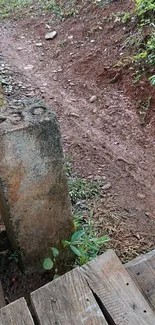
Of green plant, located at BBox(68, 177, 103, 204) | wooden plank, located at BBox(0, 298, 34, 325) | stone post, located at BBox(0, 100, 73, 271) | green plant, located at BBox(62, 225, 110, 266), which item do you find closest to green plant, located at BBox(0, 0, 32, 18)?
green plant, located at BBox(68, 177, 103, 204)

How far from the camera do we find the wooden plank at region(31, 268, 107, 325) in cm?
154

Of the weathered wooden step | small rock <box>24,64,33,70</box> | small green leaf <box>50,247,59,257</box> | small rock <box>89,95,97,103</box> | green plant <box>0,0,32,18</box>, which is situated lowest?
small green leaf <box>50,247,59,257</box>

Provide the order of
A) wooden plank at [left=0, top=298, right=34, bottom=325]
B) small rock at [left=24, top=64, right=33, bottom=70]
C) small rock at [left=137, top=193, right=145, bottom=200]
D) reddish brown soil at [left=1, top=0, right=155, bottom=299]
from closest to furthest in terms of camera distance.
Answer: wooden plank at [left=0, top=298, right=34, bottom=325], reddish brown soil at [left=1, top=0, right=155, bottom=299], small rock at [left=137, top=193, right=145, bottom=200], small rock at [left=24, top=64, right=33, bottom=70]

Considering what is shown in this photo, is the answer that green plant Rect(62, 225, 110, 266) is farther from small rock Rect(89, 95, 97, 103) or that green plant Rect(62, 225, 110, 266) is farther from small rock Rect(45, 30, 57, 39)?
small rock Rect(45, 30, 57, 39)

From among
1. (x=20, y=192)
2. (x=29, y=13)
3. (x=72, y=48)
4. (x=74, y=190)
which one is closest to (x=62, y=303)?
(x=20, y=192)

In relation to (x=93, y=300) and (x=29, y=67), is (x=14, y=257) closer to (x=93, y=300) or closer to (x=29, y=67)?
(x=93, y=300)

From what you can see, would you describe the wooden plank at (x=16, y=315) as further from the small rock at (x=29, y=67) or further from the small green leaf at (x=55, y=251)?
the small rock at (x=29, y=67)

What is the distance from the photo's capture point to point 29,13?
7176 millimetres

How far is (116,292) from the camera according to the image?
1.61 meters

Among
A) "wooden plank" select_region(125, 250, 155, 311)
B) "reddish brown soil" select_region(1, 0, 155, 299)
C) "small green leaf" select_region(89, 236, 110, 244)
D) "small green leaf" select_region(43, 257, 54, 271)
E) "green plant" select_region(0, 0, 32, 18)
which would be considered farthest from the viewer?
"green plant" select_region(0, 0, 32, 18)

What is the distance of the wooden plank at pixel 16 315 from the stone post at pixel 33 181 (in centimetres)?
47

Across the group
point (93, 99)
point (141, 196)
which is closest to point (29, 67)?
point (93, 99)

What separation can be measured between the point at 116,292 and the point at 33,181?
25.5 inches

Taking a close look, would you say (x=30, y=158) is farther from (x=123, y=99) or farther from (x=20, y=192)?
(x=123, y=99)
